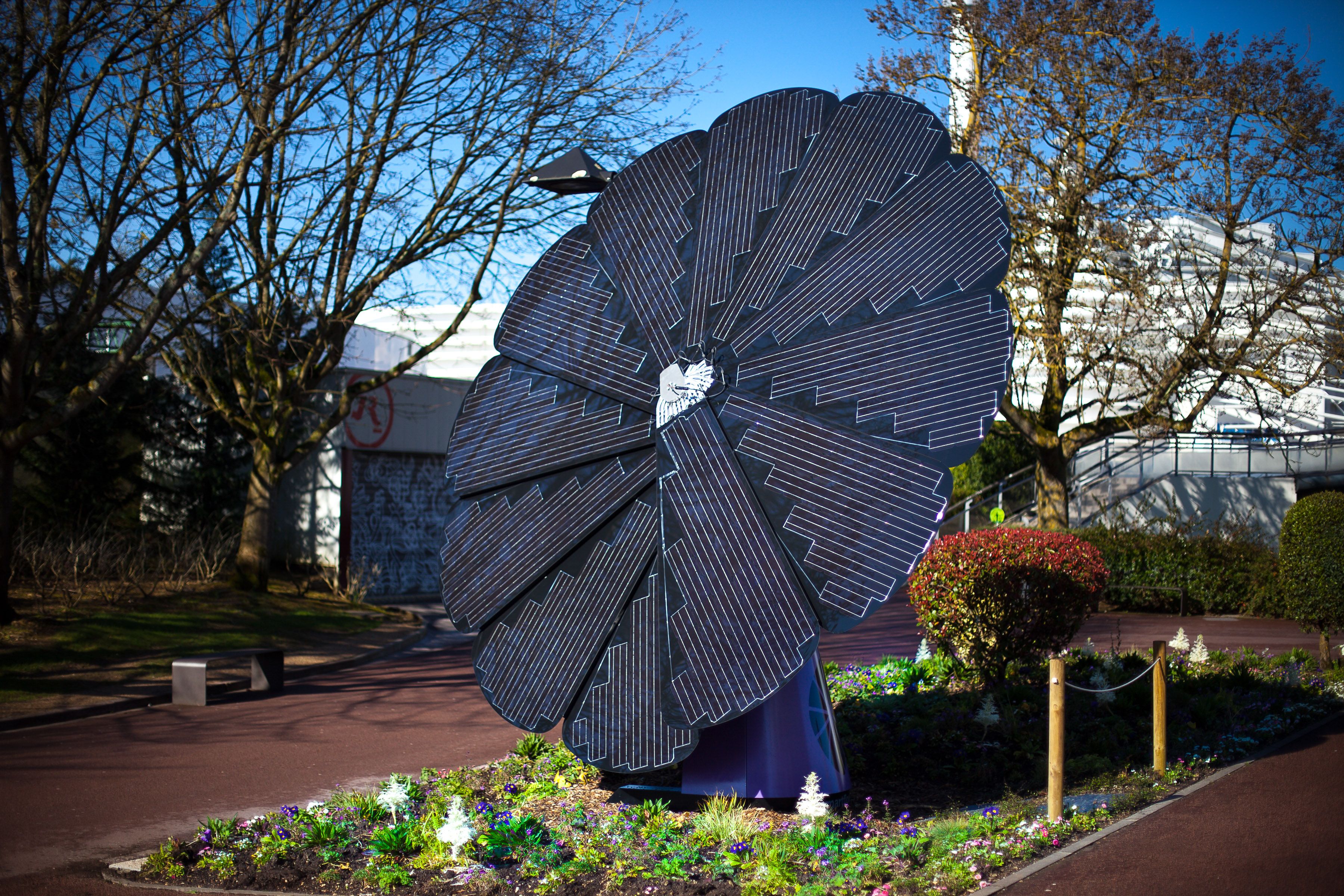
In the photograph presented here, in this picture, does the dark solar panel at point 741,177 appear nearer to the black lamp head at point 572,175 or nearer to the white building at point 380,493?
the black lamp head at point 572,175

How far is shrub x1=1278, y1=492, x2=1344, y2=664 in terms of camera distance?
40.9 ft

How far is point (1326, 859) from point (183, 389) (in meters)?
25.4

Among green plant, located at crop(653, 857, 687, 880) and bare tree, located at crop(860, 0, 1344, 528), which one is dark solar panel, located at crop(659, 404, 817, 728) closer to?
green plant, located at crop(653, 857, 687, 880)

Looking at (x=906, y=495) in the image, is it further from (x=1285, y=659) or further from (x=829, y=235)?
(x=1285, y=659)

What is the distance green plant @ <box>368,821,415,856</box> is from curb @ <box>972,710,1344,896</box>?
11.2 feet

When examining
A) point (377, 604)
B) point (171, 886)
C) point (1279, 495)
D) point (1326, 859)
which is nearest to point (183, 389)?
point (377, 604)

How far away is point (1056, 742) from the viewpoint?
21.8 ft

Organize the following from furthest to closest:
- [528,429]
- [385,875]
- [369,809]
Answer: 1. [528,429]
2. [369,809]
3. [385,875]

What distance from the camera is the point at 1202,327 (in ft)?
67.9

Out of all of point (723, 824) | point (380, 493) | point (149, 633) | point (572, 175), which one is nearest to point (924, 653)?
point (723, 824)

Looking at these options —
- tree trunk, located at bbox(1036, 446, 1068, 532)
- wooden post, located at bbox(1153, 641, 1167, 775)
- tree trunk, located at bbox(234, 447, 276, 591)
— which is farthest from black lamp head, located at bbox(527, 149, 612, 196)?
tree trunk, located at bbox(1036, 446, 1068, 532)

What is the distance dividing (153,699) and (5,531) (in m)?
4.22

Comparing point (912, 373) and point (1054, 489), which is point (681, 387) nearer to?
point (912, 373)

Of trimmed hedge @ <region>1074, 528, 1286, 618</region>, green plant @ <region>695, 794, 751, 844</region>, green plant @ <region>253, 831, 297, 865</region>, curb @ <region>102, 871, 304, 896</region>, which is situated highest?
trimmed hedge @ <region>1074, 528, 1286, 618</region>
